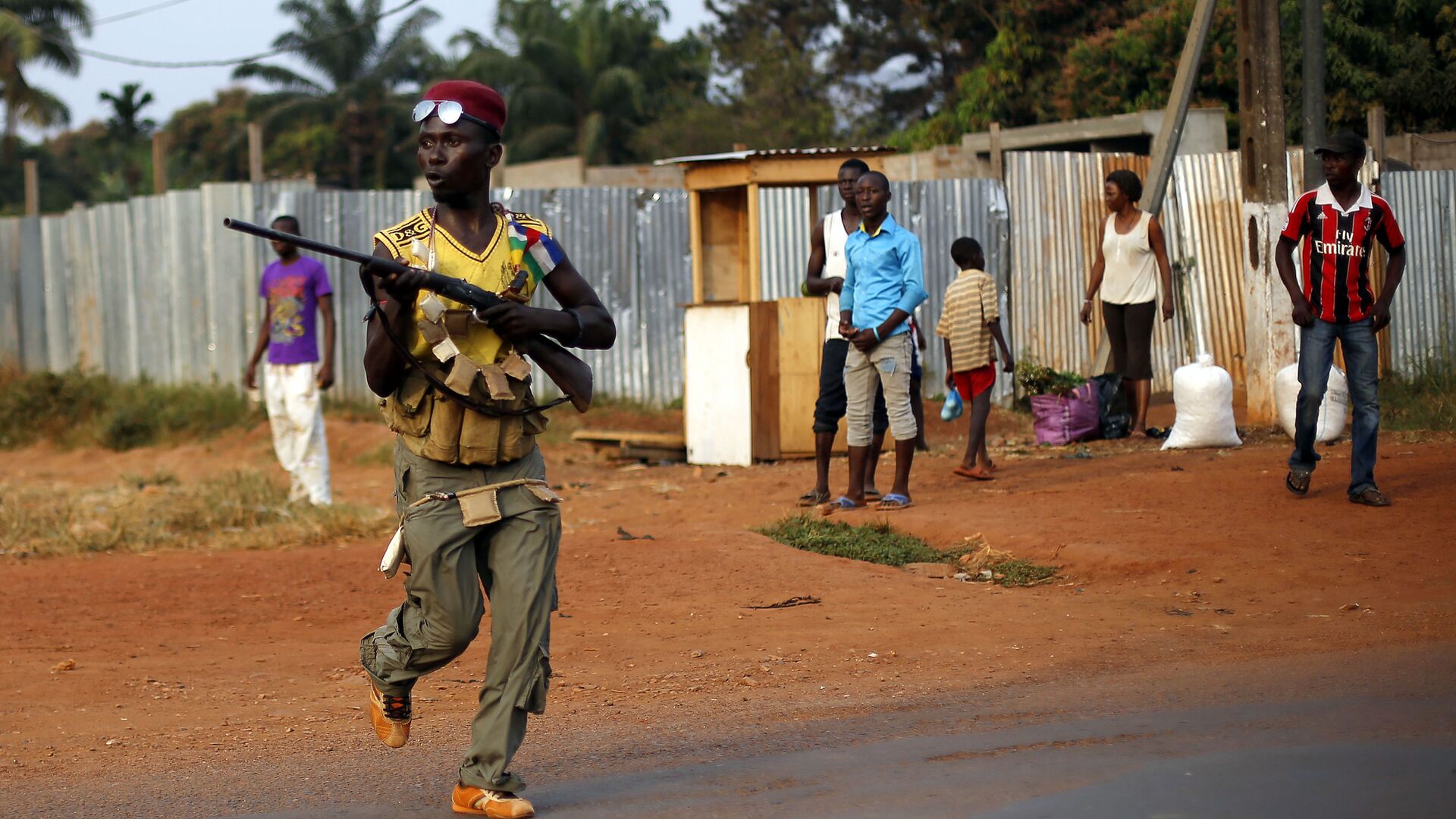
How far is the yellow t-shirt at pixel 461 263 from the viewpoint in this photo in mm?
3930

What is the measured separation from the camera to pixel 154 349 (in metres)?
17.0

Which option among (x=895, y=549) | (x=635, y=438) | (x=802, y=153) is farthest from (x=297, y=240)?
(x=635, y=438)

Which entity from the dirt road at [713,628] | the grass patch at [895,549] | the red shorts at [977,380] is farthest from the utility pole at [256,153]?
the grass patch at [895,549]

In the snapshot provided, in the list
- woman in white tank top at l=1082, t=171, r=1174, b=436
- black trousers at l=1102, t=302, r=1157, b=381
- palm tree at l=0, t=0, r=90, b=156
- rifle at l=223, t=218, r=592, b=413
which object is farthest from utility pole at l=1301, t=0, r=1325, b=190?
palm tree at l=0, t=0, r=90, b=156

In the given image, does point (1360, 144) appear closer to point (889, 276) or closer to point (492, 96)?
point (889, 276)

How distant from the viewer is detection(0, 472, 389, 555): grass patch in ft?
31.0

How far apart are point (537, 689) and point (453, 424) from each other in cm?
72

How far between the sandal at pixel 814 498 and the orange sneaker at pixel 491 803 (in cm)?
557

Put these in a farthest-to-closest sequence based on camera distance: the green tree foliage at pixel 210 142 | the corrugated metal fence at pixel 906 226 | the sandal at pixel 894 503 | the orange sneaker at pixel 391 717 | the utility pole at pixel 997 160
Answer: the green tree foliage at pixel 210 142
the utility pole at pixel 997 160
the corrugated metal fence at pixel 906 226
the sandal at pixel 894 503
the orange sneaker at pixel 391 717

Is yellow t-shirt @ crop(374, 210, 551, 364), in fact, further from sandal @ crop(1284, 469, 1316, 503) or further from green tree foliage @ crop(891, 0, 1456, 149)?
green tree foliage @ crop(891, 0, 1456, 149)

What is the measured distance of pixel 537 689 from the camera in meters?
3.93

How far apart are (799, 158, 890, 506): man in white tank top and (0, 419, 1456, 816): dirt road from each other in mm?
475

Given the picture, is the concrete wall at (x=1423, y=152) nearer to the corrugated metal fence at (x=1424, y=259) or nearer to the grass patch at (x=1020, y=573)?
the corrugated metal fence at (x=1424, y=259)

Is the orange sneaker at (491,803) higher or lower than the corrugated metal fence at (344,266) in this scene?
lower
